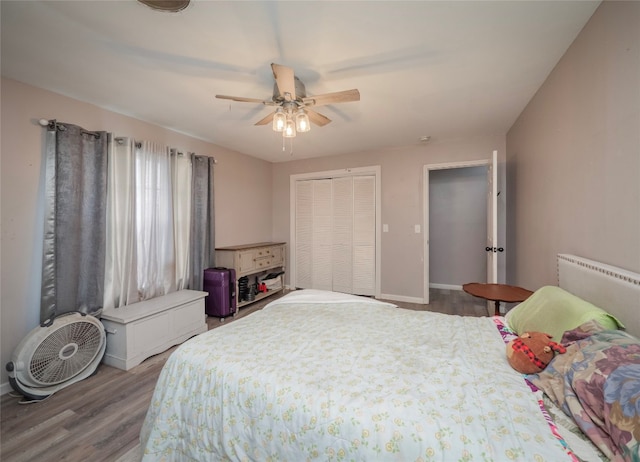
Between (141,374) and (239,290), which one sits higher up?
(239,290)

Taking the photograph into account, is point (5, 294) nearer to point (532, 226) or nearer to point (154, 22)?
point (154, 22)

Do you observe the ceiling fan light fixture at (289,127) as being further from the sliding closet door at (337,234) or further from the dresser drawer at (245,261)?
the sliding closet door at (337,234)

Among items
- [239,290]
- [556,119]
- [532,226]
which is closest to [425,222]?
[532,226]

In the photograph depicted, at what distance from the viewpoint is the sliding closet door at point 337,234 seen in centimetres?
427

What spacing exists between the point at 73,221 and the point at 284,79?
2.19 metres

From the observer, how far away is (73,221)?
2.24m

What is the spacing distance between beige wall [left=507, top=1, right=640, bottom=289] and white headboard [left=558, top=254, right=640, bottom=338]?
0.07m

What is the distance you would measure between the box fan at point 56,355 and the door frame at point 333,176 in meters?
2.92

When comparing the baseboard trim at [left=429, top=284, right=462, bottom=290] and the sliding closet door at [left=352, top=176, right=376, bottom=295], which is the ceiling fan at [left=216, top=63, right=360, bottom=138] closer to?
the sliding closet door at [left=352, top=176, right=376, bottom=295]

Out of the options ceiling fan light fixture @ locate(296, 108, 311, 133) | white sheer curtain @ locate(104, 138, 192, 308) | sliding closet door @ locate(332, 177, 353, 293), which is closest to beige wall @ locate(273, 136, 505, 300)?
sliding closet door @ locate(332, 177, 353, 293)

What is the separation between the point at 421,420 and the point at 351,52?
6.60 feet

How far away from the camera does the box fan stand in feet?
6.05

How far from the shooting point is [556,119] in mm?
1868

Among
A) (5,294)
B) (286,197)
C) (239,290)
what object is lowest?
(239,290)
